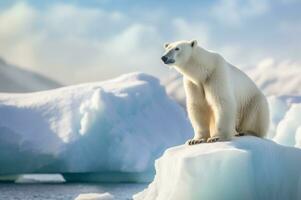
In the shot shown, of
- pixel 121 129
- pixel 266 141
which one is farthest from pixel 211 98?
pixel 121 129

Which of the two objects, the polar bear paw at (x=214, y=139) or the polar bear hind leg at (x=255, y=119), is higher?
the polar bear hind leg at (x=255, y=119)

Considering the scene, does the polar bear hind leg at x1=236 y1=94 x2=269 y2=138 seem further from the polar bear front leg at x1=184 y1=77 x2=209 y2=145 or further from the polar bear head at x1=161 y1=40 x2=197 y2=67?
the polar bear head at x1=161 y1=40 x2=197 y2=67

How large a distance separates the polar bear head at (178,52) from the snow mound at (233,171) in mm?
1097

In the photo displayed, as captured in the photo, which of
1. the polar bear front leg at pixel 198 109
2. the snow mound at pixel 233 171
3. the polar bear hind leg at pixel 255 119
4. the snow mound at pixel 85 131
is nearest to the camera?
the snow mound at pixel 233 171

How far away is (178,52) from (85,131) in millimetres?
18647

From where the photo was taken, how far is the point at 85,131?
26391 mm

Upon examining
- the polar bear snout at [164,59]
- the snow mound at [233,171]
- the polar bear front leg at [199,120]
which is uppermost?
the polar bear snout at [164,59]

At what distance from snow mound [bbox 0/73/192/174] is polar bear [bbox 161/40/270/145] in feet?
59.9

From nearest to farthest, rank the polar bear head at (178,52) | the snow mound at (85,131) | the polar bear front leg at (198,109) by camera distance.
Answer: the polar bear head at (178,52)
the polar bear front leg at (198,109)
the snow mound at (85,131)

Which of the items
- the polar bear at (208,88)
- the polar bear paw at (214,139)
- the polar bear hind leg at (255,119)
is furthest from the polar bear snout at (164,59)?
the polar bear hind leg at (255,119)

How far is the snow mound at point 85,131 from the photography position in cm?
2670

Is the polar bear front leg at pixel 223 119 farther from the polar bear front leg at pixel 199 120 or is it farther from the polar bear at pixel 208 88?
the polar bear front leg at pixel 199 120

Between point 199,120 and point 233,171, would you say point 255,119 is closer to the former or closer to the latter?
point 199,120

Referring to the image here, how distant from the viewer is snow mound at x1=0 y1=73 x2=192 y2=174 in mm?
26703
